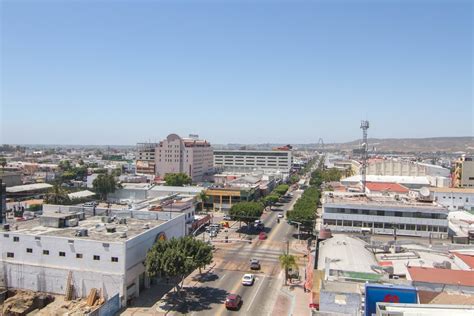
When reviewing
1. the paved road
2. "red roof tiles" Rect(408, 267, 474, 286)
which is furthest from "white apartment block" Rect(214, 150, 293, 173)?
"red roof tiles" Rect(408, 267, 474, 286)

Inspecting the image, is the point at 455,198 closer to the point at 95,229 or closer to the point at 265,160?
the point at 95,229

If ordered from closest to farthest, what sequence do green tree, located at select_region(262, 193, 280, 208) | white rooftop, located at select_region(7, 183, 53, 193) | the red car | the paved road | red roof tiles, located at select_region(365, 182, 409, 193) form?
1. the red car
2. the paved road
3. red roof tiles, located at select_region(365, 182, 409, 193)
4. green tree, located at select_region(262, 193, 280, 208)
5. white rooftop, located at select_region(7, 183, 53, 193)

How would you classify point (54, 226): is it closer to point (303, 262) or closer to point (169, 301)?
point (169, 301)

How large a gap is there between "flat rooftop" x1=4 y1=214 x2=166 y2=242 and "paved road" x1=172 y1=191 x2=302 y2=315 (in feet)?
29.5

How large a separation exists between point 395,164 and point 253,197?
2426 inches

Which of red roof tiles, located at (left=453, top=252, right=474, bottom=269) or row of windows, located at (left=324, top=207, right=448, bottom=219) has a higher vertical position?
row of windows, located at (left=324, top=207, right=448, bottom=219)

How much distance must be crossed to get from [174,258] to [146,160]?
119982 mm

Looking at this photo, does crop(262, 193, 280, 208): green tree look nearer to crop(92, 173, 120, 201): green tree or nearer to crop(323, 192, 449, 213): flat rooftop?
crop(323, 192, 449, 213): flat rooftop

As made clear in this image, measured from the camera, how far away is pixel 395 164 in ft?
447

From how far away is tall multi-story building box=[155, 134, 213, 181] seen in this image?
465 feet

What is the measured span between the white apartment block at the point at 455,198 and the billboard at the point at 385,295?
74.4 metres

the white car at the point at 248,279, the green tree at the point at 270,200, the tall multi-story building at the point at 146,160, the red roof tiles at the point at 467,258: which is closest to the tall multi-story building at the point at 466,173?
the green tree at the point at 270,200

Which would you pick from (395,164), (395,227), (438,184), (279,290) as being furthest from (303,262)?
(395,164)

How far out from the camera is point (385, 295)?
26.2 metres
